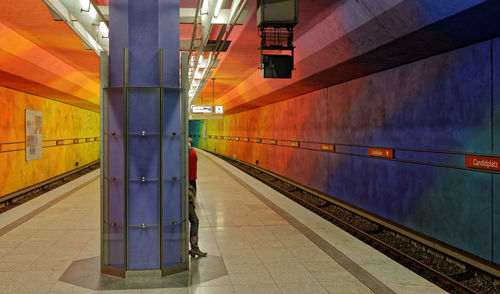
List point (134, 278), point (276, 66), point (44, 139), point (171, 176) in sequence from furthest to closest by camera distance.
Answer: point (44, 139), point (276, 66), point (171, 176), point (134, 278)

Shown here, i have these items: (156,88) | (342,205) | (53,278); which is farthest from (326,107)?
(53,278)

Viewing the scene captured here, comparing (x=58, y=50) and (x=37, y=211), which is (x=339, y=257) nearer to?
(x=37, y=211)

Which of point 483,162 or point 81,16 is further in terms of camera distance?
point 81,16

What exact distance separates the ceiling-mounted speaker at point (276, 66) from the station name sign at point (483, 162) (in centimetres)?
365

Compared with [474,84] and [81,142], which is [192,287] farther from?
[81,142]

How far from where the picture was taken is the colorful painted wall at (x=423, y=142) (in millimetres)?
5773

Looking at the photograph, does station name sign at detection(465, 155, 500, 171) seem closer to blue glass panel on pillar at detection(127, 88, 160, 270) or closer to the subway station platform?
the subway station platform

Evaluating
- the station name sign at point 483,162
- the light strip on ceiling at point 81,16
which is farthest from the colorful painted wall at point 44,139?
the station name sign at point 483,162

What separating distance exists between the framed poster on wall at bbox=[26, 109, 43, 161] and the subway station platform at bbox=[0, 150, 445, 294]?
4.63m

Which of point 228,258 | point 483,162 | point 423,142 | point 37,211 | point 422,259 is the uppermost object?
point 423,142

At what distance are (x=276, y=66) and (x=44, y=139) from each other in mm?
10162

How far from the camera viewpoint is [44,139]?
14.6 meters

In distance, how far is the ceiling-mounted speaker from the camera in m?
8.14

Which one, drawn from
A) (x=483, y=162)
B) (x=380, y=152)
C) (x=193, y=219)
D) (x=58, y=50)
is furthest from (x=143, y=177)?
(x=58, y=50)
